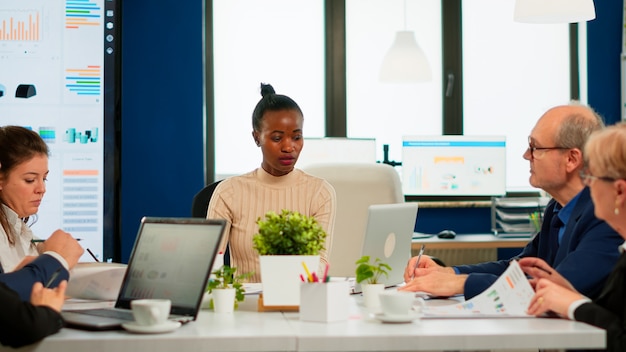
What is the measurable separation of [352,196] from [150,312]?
2085mm

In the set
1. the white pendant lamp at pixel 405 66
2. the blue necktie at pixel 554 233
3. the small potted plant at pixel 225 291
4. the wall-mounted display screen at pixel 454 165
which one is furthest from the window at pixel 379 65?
the small potted plant at pixel 225 291

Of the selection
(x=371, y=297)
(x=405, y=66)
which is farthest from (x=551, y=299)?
(x=405, y=66)

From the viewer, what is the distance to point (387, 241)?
2500 millimetres

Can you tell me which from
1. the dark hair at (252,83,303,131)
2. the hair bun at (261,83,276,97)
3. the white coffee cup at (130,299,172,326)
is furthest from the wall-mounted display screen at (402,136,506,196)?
the white coffee cup at (130,299,172,326)

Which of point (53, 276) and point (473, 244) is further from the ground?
point (53, 276)

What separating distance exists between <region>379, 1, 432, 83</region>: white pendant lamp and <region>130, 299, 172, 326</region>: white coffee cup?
3992 mm

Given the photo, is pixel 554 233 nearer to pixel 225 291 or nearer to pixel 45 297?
pixel 225 291

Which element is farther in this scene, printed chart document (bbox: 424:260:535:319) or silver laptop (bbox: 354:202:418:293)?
silver laptop (bbox: 354:202:418:293)

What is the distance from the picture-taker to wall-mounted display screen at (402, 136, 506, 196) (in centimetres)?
Result: 581

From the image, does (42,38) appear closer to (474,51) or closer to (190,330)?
(190,330)

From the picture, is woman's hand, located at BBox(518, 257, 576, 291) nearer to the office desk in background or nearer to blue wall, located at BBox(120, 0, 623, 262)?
the office desk in background

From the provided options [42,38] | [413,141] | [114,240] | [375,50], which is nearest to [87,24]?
[42,38]

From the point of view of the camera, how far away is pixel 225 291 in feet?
6.84

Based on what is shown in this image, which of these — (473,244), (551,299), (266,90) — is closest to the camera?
(551,299)
